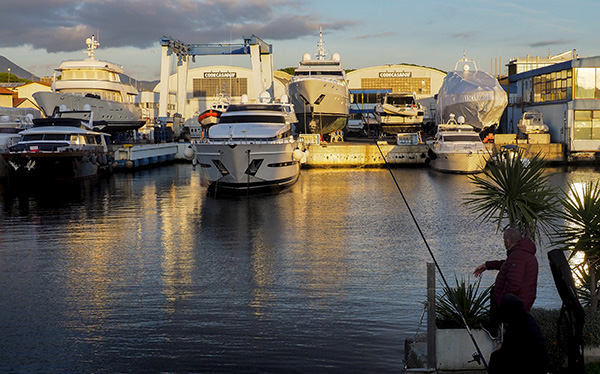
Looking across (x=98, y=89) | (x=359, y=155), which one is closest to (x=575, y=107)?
(x=359, y=155)

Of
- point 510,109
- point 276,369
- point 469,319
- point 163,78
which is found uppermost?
point 163,78

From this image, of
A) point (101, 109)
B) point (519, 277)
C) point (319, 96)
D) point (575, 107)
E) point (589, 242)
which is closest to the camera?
point (519, 277)

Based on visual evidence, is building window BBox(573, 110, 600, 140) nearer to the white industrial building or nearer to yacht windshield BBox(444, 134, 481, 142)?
yacht windshield BBox(444, 134, 481, 142)

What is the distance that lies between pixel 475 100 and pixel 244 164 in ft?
86.1

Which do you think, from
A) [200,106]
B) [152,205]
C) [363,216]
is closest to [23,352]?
[363,216]

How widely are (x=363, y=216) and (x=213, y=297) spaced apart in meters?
11.7

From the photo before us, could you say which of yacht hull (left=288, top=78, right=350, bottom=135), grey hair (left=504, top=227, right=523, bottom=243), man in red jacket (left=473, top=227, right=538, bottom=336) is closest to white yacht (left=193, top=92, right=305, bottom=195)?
yacht hull (left=288, top=78, right=350, bottom=135)

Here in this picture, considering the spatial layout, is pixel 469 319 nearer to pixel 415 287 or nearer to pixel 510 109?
pixel 415 287

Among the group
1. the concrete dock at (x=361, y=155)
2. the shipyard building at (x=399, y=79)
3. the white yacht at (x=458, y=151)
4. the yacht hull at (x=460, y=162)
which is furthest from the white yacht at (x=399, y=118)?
the shipyard building at (x=399, y=79)

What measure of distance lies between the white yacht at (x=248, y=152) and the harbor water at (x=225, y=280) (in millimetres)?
1990

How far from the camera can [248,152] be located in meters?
27.7

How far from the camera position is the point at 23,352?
8781 millimetres

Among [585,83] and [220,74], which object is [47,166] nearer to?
[585,83]

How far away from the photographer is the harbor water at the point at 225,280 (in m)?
8.70
